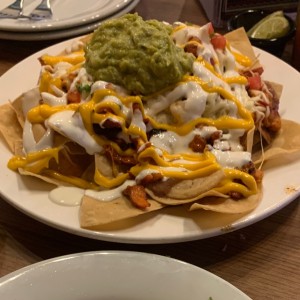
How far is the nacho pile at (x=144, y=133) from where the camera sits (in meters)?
1.44

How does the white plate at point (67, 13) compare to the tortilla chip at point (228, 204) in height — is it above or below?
above

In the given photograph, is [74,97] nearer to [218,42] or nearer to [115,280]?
[218,42]

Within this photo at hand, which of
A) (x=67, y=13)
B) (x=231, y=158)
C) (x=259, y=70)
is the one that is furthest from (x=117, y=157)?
(x=67, y=13)


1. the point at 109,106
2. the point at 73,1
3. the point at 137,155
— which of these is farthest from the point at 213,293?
the point at 73,1

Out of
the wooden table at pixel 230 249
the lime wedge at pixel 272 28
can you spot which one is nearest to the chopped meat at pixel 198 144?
the wooden table at pixel 230 249

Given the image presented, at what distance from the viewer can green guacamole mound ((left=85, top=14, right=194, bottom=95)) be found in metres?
1.56

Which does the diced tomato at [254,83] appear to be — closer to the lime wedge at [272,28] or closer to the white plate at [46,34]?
the lime wedge at [272,28]

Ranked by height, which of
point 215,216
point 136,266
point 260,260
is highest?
point 136,266

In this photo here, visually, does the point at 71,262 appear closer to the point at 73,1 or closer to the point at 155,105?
the point at 155,105

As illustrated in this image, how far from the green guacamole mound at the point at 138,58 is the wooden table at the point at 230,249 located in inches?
18.4

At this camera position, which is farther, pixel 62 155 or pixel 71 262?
pixel 62 155

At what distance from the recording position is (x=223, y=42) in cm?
183

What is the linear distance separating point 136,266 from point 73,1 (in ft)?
5.82

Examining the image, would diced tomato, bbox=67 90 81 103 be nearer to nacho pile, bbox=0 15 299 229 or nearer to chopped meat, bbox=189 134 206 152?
nacho pile, bbox=0 15 299 229
